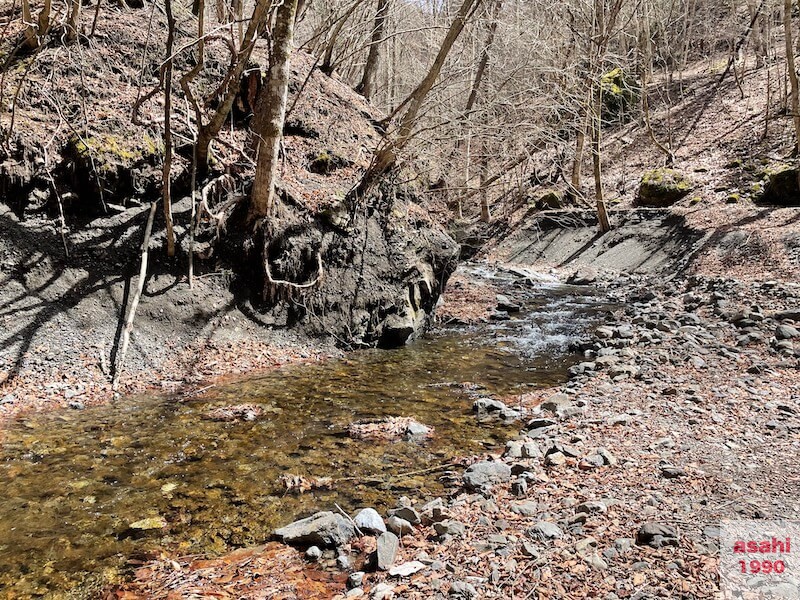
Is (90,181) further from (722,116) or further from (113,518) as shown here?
(722,116)

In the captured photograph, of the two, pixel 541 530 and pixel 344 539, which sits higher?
pixel 541 530

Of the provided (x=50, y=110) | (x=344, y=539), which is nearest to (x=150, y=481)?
(x=344, y=539)

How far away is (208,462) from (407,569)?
2.57 metres

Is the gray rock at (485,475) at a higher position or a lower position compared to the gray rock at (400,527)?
higher

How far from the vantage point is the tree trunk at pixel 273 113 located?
26.5ft

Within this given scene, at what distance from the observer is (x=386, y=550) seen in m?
3.41

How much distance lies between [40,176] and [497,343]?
8015 millimetres

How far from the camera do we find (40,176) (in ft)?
24.0

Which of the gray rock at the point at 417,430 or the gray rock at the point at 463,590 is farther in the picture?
the gray rock at the point at 417,430

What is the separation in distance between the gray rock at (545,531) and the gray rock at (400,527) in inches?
33.9

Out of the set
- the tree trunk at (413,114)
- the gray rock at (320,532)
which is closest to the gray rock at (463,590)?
the gray rock at (320,532)

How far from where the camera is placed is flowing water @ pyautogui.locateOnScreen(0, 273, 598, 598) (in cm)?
371

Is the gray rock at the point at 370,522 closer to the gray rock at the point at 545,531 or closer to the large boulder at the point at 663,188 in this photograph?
the gray rock at the point at 545,531
